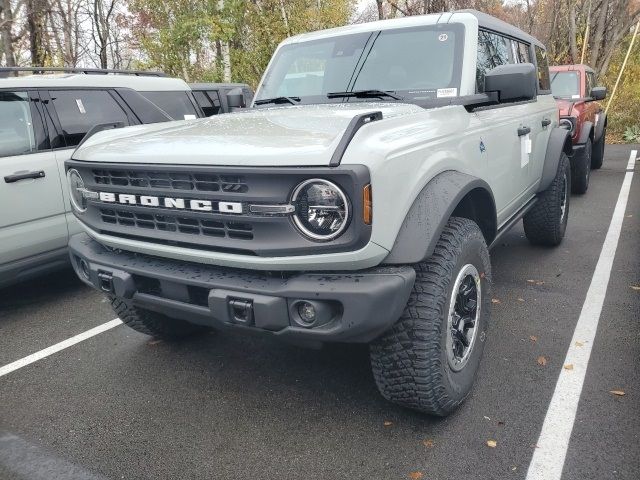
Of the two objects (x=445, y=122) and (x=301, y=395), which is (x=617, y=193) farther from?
(x=301, y=395)

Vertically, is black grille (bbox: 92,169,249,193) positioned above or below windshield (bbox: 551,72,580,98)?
below

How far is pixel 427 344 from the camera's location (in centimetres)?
230

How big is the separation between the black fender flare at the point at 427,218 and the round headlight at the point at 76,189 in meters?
1.78

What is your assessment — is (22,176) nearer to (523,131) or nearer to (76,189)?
(76,189)

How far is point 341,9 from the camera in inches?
792

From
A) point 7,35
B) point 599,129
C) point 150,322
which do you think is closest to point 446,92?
point 150,322

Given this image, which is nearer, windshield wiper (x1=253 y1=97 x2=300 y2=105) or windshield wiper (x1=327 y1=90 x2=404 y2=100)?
windshield wiper (x1=327 y1=90 x2=404 y2=100)

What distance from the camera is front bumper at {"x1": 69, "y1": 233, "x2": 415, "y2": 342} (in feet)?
6.68

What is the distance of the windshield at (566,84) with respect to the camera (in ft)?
29.0

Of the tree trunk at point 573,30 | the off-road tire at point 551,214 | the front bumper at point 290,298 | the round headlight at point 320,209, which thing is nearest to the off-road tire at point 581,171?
the off-road tire at point 551,214

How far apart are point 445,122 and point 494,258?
279 cm

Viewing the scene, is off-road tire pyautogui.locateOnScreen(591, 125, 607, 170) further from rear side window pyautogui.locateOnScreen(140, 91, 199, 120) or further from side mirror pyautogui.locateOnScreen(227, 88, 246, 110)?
side mirror pyautogui.locateOnScreen(227, 88, 246, 110)

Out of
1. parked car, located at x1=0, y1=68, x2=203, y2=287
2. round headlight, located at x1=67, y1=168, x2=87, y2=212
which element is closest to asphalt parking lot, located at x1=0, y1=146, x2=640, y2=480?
parked car, located at x1=0, y1=68, x2=203, y2=287

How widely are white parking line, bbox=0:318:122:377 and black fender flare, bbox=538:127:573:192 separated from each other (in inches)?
146
